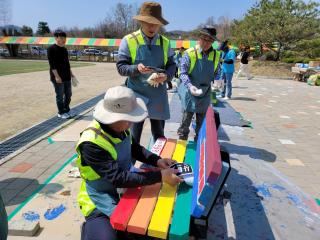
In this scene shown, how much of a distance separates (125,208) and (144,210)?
13cm

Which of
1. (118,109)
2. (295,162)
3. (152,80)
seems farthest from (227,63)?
(118,109)

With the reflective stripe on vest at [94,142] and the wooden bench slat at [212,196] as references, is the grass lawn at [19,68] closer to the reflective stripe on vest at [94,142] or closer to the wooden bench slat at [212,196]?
the reflective stripe on vest at [94,142]

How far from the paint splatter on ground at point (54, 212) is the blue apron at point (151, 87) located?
138 cm

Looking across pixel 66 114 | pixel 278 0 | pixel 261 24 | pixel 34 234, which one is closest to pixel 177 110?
pixel 66 114

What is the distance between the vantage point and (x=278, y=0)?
22344mm

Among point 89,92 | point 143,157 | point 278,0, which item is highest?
point 278,0

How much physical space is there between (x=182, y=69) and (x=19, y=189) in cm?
254

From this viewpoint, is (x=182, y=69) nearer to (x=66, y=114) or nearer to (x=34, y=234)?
(x=34, y=234)

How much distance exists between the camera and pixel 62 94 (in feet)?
22.3

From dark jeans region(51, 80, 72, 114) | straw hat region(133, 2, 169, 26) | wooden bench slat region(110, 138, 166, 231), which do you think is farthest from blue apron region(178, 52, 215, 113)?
dark jeans region(51, 80, 72, 114)

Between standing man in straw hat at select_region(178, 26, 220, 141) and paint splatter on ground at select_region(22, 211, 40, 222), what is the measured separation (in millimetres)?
2308

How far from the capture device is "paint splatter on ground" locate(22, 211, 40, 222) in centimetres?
293

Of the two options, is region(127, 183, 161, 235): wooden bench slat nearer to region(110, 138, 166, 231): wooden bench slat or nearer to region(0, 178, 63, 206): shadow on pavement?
region(110, 138, 166, 231): wooden bench slat

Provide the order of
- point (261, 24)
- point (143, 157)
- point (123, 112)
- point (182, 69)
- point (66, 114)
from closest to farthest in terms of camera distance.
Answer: point (123, 112) < point (143, 157) < point (182, 69) < point (66, 114) < point (261, 24)
